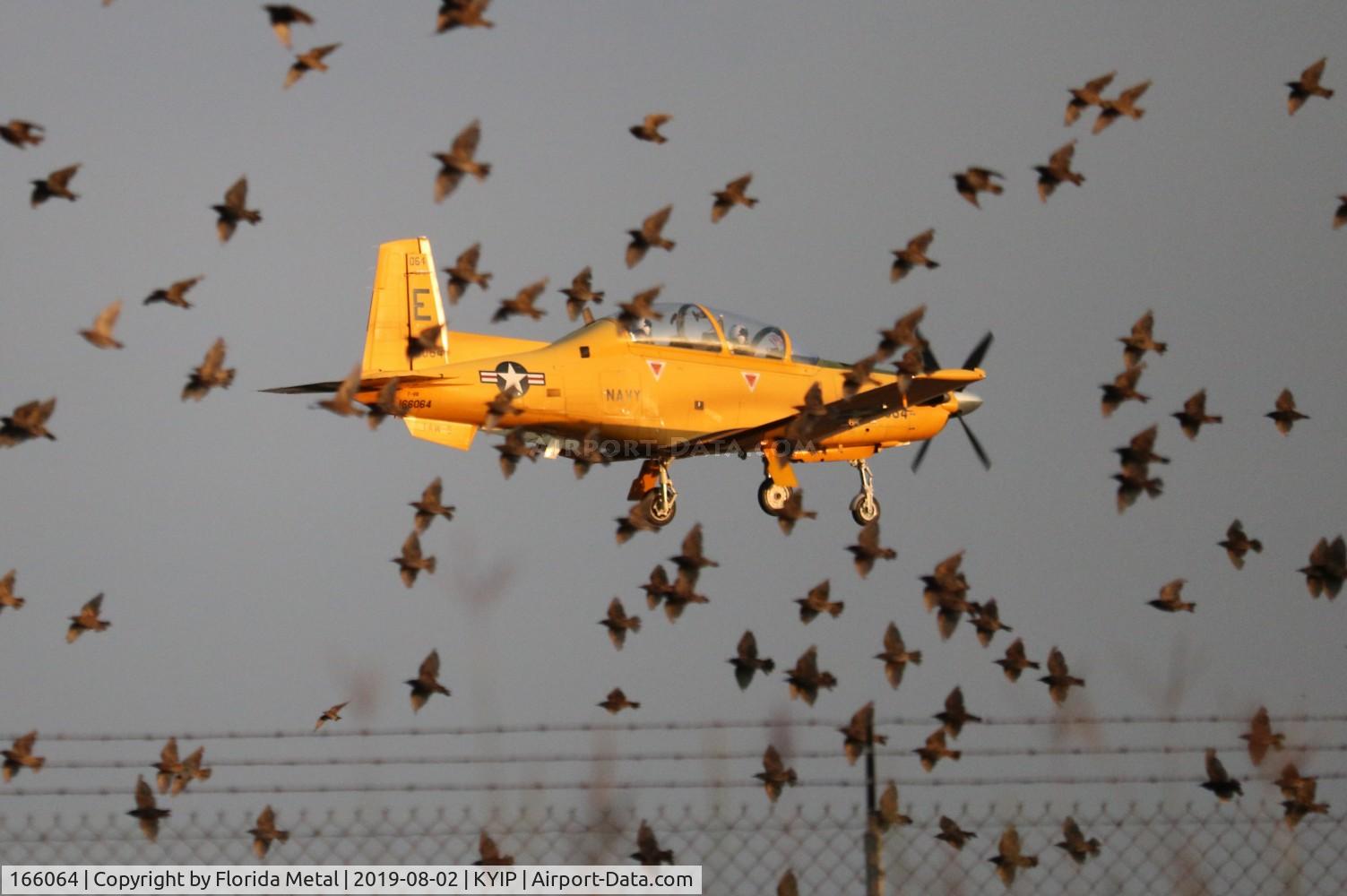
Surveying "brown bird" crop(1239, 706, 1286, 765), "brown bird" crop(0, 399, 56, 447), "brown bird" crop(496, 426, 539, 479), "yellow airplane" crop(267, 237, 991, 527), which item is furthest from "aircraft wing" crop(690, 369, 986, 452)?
"brown bird" crop(1239, 706, 1286, 765)

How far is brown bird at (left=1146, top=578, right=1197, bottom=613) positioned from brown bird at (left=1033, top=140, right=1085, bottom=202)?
411cm

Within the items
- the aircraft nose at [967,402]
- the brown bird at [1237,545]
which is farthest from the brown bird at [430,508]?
the aircraft nose at [967,402]

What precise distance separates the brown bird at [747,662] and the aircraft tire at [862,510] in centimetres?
1911

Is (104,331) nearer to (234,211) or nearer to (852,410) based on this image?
(234,211)

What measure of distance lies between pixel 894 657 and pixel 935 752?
2.53m

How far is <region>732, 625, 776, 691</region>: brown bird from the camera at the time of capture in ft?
42.3

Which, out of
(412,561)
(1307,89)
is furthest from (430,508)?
(1307,89)

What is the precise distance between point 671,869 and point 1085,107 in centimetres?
1048

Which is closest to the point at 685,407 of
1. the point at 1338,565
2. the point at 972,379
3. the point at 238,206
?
the point at 972,379

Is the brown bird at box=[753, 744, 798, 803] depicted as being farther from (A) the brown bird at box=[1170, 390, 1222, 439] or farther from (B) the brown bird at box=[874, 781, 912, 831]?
(A) the brown bird at box=[1170, 390, 1222, 439]

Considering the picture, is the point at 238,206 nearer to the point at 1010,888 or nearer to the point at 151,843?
the point at 151,843

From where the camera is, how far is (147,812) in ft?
33.7

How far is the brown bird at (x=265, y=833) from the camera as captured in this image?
10.2 m

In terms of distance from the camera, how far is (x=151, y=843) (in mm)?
9922
